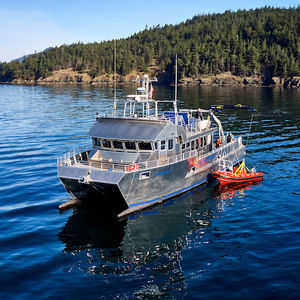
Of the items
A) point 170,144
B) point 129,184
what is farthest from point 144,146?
point 129,184

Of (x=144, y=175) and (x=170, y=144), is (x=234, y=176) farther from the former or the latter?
(x=144, y=175)

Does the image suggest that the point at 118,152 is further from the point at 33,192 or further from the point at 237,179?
the point at 237,179

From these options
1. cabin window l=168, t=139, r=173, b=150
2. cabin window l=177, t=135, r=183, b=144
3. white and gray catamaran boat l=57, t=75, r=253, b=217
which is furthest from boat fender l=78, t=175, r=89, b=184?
cabin window l=177, t=135, r=183, b=144

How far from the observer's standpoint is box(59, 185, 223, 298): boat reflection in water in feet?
59.8

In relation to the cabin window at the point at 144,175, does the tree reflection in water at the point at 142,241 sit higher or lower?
lower

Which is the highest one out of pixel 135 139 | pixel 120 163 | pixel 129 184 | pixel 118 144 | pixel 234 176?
pixel 135 139

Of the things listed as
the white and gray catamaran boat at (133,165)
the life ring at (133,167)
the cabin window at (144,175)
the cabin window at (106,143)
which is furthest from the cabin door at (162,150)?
the cabin window at (106,143)

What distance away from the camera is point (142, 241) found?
73.7ft

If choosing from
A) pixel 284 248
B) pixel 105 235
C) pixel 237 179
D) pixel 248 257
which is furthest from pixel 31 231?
pixel 237 179

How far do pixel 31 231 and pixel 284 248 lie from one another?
16.6 metres

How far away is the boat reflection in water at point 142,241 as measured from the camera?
59.8ft

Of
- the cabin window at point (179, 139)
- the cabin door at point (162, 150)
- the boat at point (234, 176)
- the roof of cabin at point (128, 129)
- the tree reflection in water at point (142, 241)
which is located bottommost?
the tree reflection in water at point (142, 241)

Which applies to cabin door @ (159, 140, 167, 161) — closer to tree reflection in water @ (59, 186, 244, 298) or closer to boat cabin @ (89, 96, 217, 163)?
boat cabin @ (89, 96, 217, 163)

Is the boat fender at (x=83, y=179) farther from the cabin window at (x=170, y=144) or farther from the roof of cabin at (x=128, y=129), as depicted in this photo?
the cabin window at (x=170, y=144)
